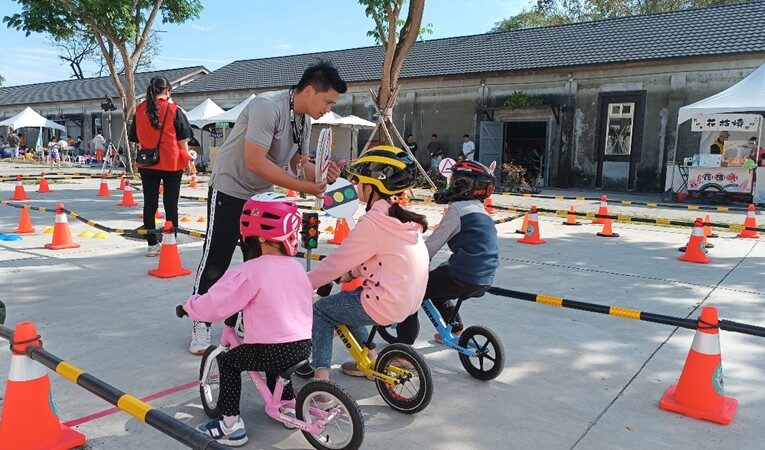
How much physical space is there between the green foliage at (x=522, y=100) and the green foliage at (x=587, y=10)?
17.3m

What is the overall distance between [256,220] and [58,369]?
1035 mm

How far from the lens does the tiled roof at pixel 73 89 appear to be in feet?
123

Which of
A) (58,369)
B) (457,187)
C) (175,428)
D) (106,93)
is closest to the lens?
(175,428)

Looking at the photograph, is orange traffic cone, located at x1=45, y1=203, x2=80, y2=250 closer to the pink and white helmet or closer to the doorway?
the pink and white helmet

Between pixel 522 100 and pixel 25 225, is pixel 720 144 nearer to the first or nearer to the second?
pixel 522 100

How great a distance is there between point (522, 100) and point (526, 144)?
3.46 metres

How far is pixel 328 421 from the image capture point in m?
2.57

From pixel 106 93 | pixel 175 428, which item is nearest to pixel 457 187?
pixel 175 428

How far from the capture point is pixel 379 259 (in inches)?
119

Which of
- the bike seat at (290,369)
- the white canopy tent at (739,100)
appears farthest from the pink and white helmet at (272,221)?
the white canopy tent at (739,100)

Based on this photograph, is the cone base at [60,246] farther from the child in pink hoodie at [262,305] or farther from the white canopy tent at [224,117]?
the white canopy tent at [224,117]

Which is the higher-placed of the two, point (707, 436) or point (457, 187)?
point (457, 187)

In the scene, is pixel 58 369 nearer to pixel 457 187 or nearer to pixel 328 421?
pixel 328 421

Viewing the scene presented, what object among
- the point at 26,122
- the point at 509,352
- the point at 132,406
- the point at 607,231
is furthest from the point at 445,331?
the point at 26,122
